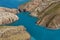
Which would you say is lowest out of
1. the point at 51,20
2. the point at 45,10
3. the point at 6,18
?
the point at 6,18

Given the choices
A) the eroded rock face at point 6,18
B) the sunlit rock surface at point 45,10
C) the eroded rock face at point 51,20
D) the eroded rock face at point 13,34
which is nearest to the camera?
the eroded rock face at point 13,34

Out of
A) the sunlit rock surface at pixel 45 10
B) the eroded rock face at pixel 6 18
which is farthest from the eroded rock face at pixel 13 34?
the eroded rock face at pixel 6 18

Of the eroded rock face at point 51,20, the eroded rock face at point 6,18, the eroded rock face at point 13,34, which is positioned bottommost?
the eroded rock face at point 6,18

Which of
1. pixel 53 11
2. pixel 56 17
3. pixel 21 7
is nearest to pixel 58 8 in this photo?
pixel 53 11

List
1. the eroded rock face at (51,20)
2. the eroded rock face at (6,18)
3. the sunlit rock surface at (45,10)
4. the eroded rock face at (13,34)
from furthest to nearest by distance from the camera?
the eroded rock face at (6,18), the sunlit rock surface at (45,10), the eroded rock face at (51,20), the eroded rock face at (13,34)

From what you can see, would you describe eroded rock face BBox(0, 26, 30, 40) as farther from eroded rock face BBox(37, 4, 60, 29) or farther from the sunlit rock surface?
the sunlit rock surface

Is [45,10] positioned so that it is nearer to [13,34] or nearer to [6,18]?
[6,18]

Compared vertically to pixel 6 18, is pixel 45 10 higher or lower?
higher

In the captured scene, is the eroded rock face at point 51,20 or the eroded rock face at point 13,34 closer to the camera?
the eroded rock face at point 13,34

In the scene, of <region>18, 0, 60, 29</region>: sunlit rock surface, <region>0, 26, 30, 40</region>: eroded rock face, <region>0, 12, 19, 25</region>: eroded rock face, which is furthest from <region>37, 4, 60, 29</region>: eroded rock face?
<region>0, 26, 30, 40</region>: eroded rock face

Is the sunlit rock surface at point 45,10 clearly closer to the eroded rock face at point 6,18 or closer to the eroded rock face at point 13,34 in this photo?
the eroded rock face at point 6,18

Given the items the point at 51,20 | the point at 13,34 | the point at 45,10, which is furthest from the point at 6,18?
the point at 13,34

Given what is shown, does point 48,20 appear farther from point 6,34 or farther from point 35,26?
point 6,34

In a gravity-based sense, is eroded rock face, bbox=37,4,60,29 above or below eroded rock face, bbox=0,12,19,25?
above
